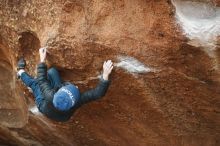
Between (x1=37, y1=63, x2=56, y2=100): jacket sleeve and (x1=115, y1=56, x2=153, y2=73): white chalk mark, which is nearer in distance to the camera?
(x1=115, y1=56, x2=153, y2=73): white chalk mark

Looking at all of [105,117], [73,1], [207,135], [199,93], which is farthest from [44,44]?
[207,135]

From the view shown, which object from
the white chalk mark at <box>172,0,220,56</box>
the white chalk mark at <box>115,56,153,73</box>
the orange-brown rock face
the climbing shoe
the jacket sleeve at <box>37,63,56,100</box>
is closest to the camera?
the white chalk mark at <box>172,0,220,56</box>

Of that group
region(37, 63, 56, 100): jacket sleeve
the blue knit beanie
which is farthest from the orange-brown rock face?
the blue knit beanie

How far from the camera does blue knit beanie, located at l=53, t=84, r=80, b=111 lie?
385cm

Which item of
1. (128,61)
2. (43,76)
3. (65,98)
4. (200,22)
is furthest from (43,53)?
(200,22)

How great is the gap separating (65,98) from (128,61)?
0.60m

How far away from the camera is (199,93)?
4059 mm

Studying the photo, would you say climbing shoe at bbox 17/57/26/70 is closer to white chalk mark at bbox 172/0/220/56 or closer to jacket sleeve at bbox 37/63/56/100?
jacket sleeve at bbox 37/63/56/100

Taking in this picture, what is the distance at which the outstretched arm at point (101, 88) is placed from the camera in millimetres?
4051

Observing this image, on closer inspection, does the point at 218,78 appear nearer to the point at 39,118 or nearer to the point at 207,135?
the point at 207,135

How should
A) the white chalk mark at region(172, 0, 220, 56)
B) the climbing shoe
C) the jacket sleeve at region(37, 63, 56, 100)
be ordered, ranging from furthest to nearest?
the climbing shoe → the jacket sleeve at region(37, 63, 56, 100) → the white chalk mark at region(172, 0, 220, 56)

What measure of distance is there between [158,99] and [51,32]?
42.3 inches

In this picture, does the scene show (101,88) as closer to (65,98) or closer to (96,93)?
(96,93)

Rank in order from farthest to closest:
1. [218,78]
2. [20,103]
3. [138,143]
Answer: [20,103] < [138,143] < [218,78]
